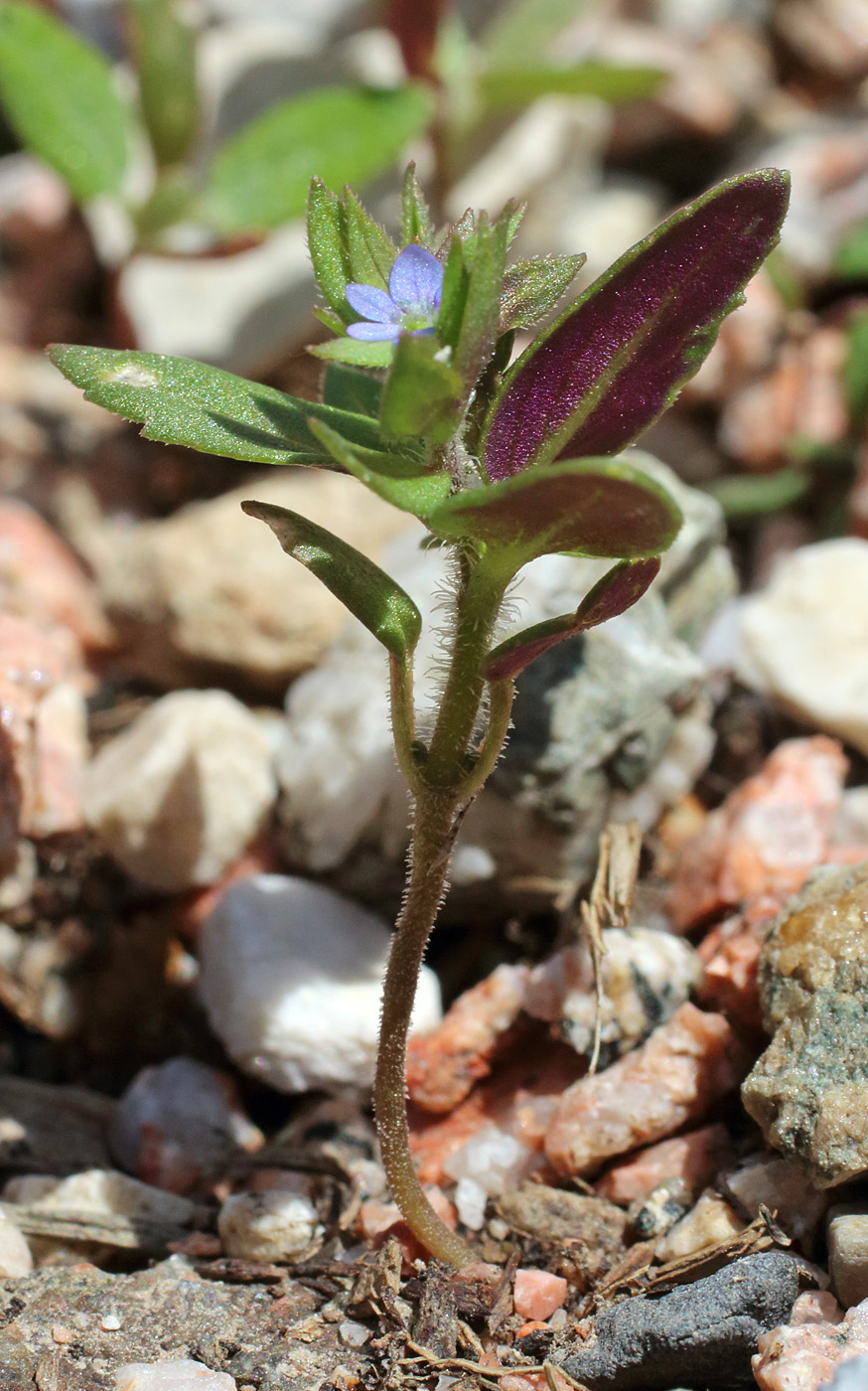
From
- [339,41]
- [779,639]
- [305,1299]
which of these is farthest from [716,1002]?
[339,41]

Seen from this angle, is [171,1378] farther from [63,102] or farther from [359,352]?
[63,102]

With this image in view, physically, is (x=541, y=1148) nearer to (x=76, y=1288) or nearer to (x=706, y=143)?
(x=76, y=1288)

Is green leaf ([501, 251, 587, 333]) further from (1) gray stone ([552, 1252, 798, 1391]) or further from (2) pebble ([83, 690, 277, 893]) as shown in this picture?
(2) pebble ([83, 690, 277, 893])

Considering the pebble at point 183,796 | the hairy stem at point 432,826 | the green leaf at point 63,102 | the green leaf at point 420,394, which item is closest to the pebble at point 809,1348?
the hairy stem at point 432,826

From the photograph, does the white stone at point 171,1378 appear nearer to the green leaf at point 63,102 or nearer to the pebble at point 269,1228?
the pebble at point 269,1228

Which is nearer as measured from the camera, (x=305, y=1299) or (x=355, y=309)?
(x=355, y=309)

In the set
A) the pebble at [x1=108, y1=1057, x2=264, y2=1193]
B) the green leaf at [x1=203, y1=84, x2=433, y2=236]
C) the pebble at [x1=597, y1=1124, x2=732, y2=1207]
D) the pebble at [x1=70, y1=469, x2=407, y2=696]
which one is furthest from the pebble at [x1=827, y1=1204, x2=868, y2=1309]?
the green leaf at [x1=203, y1=84, x2=433, y2=236]
